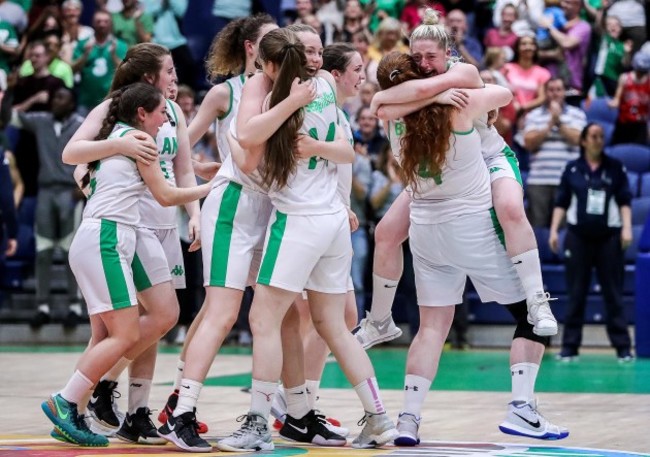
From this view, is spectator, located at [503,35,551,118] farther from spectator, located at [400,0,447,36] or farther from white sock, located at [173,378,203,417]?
white sock, located at [173,378,203,417]

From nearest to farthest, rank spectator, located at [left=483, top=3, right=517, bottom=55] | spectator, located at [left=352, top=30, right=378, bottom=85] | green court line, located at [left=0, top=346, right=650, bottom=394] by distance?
green court line, located at [left=0, top=346, right=650, bottom=394] < spectator, located at [left=352, top=30, right=378, bottom=85] < spectator, located at [left=483, top=3, right=517, bottom=55]

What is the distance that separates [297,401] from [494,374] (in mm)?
4241

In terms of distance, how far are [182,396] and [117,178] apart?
1.08m

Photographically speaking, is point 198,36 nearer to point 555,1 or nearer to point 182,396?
point 555,1

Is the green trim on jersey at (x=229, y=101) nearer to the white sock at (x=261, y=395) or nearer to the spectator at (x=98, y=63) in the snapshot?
the white sock at (x=261, y=395)

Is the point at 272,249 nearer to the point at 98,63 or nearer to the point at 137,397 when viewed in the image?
the point at 137,397

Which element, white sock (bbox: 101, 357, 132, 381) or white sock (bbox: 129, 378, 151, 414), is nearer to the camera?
white sock (bbox: 129, 378, 151, 414)

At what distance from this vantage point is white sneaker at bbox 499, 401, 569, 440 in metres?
6.28

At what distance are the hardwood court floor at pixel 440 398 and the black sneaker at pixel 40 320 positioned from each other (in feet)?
2.55

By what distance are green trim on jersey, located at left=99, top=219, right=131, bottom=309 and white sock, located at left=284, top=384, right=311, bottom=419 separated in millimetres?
899

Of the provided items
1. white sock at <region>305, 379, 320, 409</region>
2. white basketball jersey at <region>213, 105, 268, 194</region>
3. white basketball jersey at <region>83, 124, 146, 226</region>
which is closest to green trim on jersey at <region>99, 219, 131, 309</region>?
white basketball jersey at <region>83, 124, 146, 226</region>

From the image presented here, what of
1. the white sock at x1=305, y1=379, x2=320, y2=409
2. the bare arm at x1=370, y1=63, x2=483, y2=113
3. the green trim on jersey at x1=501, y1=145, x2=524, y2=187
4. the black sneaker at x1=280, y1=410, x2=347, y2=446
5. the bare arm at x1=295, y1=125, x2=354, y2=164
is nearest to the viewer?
the bare arm at x1=295, y1=125, x2=354, y2=164

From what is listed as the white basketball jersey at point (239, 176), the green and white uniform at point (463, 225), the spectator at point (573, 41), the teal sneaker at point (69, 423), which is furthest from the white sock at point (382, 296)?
the spectator at point (573, 41)

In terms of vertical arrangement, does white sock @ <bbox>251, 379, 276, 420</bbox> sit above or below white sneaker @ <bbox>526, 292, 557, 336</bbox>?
below
